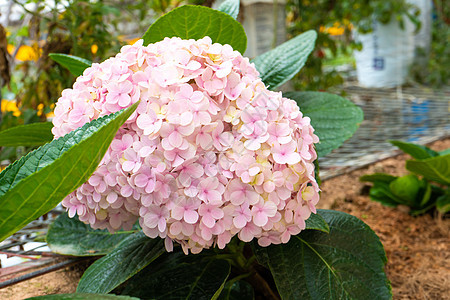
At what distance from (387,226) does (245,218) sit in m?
0.88

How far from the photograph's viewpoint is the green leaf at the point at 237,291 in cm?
88

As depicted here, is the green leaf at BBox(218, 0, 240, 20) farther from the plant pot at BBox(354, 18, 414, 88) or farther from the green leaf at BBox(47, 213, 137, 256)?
the plant pot at BBox(354, 18, 414, 88)

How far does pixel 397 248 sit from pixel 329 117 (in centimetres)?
45

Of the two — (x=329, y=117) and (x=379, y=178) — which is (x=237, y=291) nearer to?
(x=329, y=117)

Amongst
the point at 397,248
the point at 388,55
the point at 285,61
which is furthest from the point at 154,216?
the point at 388,55

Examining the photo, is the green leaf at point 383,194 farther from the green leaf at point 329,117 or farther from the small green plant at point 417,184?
the green leaf at point 329,117

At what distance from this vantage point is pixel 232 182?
673 millimetres

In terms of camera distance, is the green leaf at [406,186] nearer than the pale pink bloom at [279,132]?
No

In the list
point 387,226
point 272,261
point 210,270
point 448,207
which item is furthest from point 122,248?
point 448,207

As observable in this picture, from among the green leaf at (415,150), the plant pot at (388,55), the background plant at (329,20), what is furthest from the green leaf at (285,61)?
the plant pot at (388,55)

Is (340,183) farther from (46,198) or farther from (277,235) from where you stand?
(46,198)

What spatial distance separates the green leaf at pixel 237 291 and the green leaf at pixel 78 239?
260mm

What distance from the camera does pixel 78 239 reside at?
1081mm

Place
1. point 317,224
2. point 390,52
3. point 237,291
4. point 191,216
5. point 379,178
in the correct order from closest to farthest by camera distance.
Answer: point 191,216 → point 317,224 → point 237,291 → point 379,178 → point 390,52
